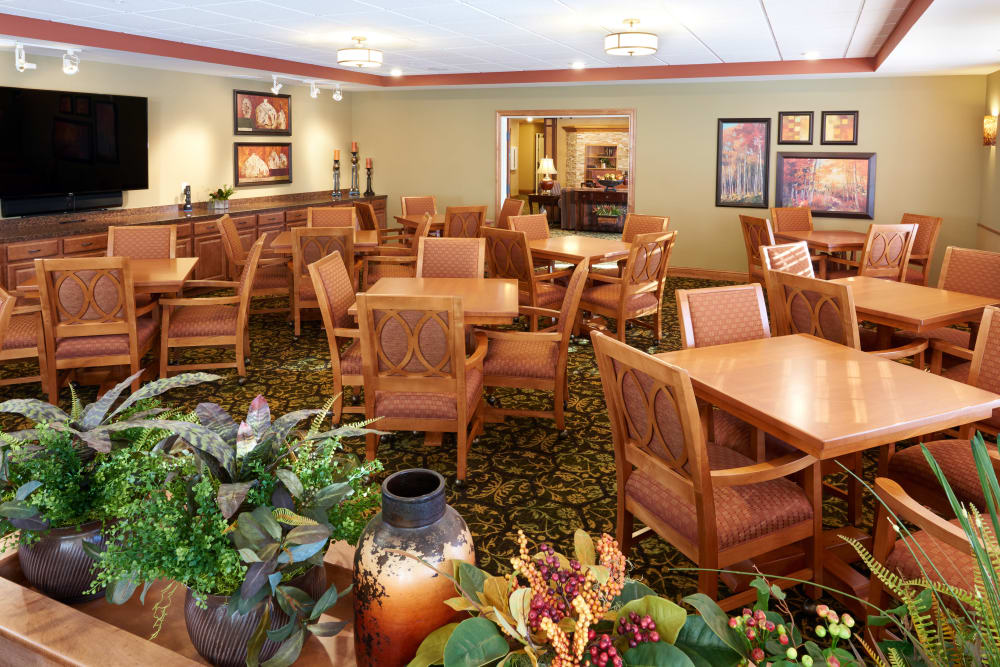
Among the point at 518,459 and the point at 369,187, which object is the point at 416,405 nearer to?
the point at 518,459

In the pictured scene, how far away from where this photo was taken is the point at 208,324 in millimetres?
4938

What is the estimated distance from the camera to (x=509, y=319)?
3.86 meters

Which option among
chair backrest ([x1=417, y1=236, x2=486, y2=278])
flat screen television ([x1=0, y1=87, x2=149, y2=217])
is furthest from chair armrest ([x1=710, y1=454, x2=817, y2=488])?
flat screen television ([x1=0, y1=87, x2=149, y2=217])

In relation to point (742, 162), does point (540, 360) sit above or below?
below

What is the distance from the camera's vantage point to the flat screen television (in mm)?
6980

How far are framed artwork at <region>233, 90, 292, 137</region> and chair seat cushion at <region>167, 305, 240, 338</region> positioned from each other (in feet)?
17.2

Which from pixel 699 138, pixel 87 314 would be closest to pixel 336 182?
pixel 699 138

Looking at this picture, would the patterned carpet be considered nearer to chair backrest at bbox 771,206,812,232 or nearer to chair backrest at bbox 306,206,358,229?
chair backrest at bbox 306,206,358,229

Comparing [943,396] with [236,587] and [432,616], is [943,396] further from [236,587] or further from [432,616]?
[236,587]

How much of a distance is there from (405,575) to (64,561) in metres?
0.73

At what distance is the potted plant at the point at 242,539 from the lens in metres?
1.14

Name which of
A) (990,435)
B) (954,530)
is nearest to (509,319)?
(990,435)

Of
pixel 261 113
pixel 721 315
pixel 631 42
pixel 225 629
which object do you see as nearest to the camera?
pixel 225 629

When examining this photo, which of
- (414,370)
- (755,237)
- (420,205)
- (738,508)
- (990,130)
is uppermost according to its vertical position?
(990,130)
